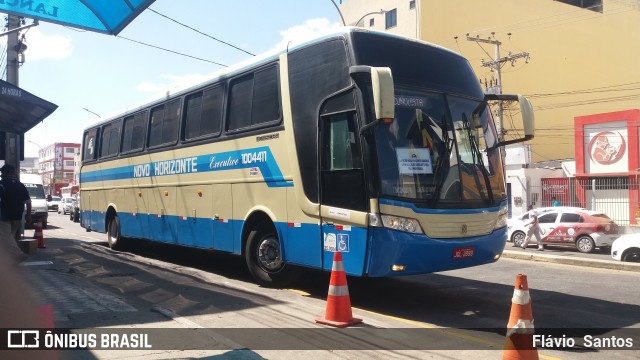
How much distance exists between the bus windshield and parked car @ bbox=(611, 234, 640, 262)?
8282mm

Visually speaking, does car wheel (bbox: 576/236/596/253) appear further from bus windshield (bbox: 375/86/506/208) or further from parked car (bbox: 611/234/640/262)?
→ bus windshield (bbox: 375/86/506/208)

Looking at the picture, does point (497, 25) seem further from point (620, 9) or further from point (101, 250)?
point (101, 250)

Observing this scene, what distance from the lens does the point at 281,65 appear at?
8.54 m

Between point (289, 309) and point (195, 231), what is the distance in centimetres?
417

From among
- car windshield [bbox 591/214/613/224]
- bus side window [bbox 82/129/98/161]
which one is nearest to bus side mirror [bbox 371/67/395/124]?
bus side window [bbox 82/129/98/161]

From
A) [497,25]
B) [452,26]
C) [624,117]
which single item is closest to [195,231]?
[624,117]

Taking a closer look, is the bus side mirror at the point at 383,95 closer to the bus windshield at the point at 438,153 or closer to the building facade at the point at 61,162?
the bus windshield at the point at 438,153

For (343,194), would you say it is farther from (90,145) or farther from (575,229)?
(575,229)

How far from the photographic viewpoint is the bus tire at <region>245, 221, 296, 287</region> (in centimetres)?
870

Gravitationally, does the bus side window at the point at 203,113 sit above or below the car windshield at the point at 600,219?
above

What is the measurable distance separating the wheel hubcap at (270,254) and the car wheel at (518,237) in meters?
13.9

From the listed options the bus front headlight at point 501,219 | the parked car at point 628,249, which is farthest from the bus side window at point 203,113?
the parked car at point 628,249

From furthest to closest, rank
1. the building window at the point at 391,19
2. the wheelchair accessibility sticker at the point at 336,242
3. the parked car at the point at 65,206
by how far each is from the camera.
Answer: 1. the building window at the point at 391,19
2. the parked car at the point at 65,206
3. the wheelchair accessibility sticker at the point at 336,242

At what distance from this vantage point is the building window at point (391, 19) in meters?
44.5
